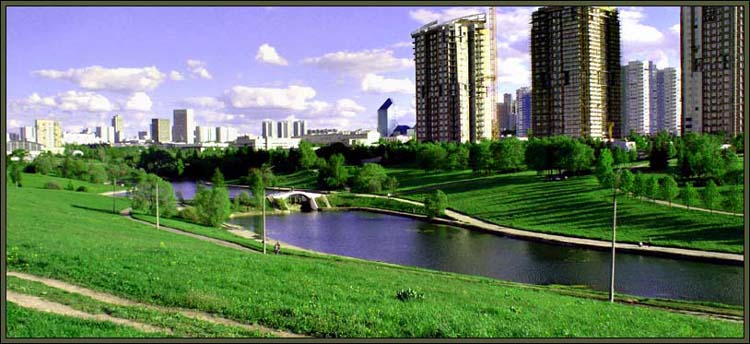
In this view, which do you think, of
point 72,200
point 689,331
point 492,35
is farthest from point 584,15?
point 689,331

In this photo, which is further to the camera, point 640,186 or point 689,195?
Answer: point 640,186

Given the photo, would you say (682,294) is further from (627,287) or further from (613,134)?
(613,134)

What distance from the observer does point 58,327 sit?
10180 millimetres

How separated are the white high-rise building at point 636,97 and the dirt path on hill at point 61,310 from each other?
15951cm

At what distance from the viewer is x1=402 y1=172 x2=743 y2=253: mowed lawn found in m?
41.0

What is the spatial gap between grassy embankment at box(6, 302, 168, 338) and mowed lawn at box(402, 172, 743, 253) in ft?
123

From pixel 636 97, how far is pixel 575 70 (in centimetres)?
5593

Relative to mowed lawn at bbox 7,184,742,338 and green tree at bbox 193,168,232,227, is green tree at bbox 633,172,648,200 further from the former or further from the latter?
mowed lawn at bbox 7,184,742,338

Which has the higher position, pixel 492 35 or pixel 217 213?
pixel 492 35

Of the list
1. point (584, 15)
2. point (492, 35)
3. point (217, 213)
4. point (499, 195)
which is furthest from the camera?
point (492, 35)

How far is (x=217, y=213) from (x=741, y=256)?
37.3 m

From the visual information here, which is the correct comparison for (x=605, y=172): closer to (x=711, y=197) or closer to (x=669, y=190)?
(x=669, y=190)

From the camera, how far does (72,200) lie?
56.2 meters

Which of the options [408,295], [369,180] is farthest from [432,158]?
[408,295]
